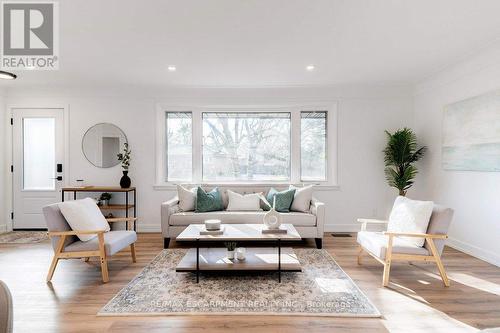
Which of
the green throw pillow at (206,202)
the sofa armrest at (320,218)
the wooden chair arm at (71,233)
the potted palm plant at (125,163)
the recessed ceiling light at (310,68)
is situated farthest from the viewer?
the potted palm plant at (125,163)

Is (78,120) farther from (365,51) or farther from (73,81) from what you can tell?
(365,51)

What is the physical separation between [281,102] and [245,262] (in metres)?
3.20

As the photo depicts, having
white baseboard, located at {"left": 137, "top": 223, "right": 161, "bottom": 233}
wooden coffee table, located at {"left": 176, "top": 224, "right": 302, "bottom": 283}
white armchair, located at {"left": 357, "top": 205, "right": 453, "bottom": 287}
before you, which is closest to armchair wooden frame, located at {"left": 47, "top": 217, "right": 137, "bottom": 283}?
wooden coffee table, located at {"left": 176, "top": 224, "right": 302, "bottom": 283}

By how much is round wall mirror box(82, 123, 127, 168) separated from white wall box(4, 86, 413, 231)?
0.11 meters

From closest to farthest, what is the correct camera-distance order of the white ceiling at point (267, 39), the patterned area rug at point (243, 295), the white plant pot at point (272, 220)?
the patterned area rug at point (243, 295) < the white ceiling at point (267, 39) < the white plant pot at point (272, 220)

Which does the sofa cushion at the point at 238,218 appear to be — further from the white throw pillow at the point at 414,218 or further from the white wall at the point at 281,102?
the white throw pillow at the point at 414,218

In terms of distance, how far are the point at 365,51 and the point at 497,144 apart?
76.7 inches

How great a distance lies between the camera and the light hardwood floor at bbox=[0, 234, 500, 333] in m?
2.16

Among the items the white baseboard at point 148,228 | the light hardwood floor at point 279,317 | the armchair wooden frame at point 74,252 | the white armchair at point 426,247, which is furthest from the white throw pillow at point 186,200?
the white armchair at point 426,247

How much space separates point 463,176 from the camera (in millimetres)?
4008

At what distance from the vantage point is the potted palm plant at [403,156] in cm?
473

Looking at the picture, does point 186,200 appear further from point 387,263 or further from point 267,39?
point 387,263

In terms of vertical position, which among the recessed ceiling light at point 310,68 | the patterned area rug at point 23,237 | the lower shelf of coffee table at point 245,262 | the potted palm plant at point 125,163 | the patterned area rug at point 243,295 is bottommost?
the patterned area rug at point 23,237

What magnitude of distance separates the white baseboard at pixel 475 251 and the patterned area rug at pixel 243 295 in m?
1.97
